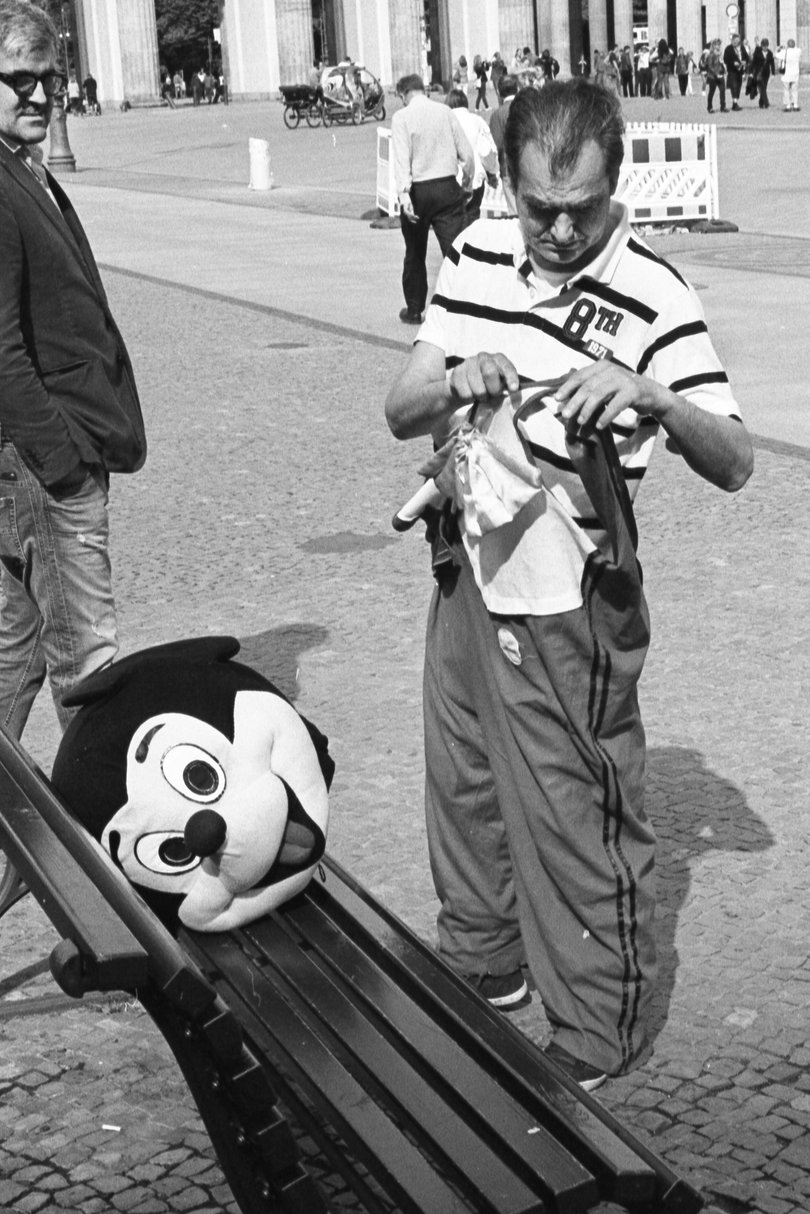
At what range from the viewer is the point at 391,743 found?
5223mm

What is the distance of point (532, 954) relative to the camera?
3352 millimetres

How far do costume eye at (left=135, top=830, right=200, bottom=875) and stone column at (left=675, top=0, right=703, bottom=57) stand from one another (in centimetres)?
8532

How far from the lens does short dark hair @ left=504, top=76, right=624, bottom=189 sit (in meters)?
2.92

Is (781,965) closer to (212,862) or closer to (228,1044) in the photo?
(212,862)

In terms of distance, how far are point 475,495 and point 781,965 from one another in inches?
53.3

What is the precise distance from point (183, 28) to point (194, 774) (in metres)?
106

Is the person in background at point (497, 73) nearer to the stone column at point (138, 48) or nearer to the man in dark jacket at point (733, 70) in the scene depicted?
the man in dark jacket at point (733, 70)

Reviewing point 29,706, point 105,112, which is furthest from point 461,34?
point 29,706

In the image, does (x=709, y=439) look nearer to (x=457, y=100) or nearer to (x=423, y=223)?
(x=423, y=223)

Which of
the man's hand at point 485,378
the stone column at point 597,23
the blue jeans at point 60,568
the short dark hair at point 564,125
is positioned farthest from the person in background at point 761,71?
the stone column at point 597,23

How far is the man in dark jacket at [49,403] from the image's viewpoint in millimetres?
4109

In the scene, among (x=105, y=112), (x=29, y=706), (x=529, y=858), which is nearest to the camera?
(x=529, y=858)

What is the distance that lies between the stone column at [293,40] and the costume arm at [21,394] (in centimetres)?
7043

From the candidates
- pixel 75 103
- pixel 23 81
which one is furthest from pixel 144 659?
pixel 75 103
